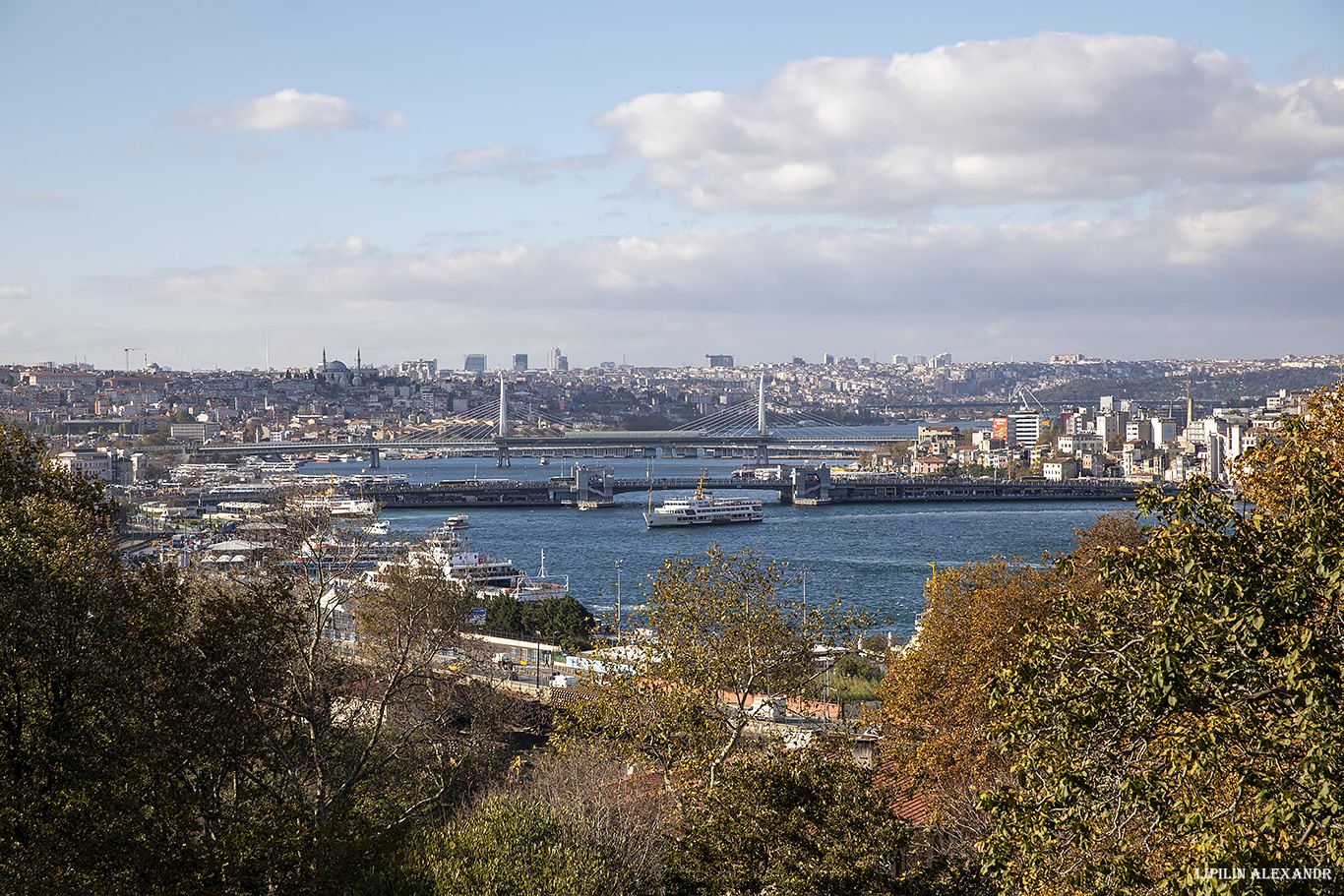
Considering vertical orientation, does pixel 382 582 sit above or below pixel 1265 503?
below

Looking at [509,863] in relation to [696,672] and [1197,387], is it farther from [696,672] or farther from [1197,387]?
[1197,387]

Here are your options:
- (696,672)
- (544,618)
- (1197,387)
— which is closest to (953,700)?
(696,672)

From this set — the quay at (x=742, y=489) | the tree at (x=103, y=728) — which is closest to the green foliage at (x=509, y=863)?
the tree at (x=103, y=728)

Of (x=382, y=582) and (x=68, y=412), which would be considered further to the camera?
(x=68, y=412)

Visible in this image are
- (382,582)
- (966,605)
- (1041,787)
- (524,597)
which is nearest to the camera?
(1041,787)

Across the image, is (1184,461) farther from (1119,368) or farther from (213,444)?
(1119,368)

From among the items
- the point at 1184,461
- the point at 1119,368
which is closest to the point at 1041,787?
the point at 1184,461

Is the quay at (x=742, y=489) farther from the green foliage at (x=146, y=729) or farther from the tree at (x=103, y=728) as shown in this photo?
the tree at (x=103, y=728)

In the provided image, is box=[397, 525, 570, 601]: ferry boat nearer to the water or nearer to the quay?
the water
